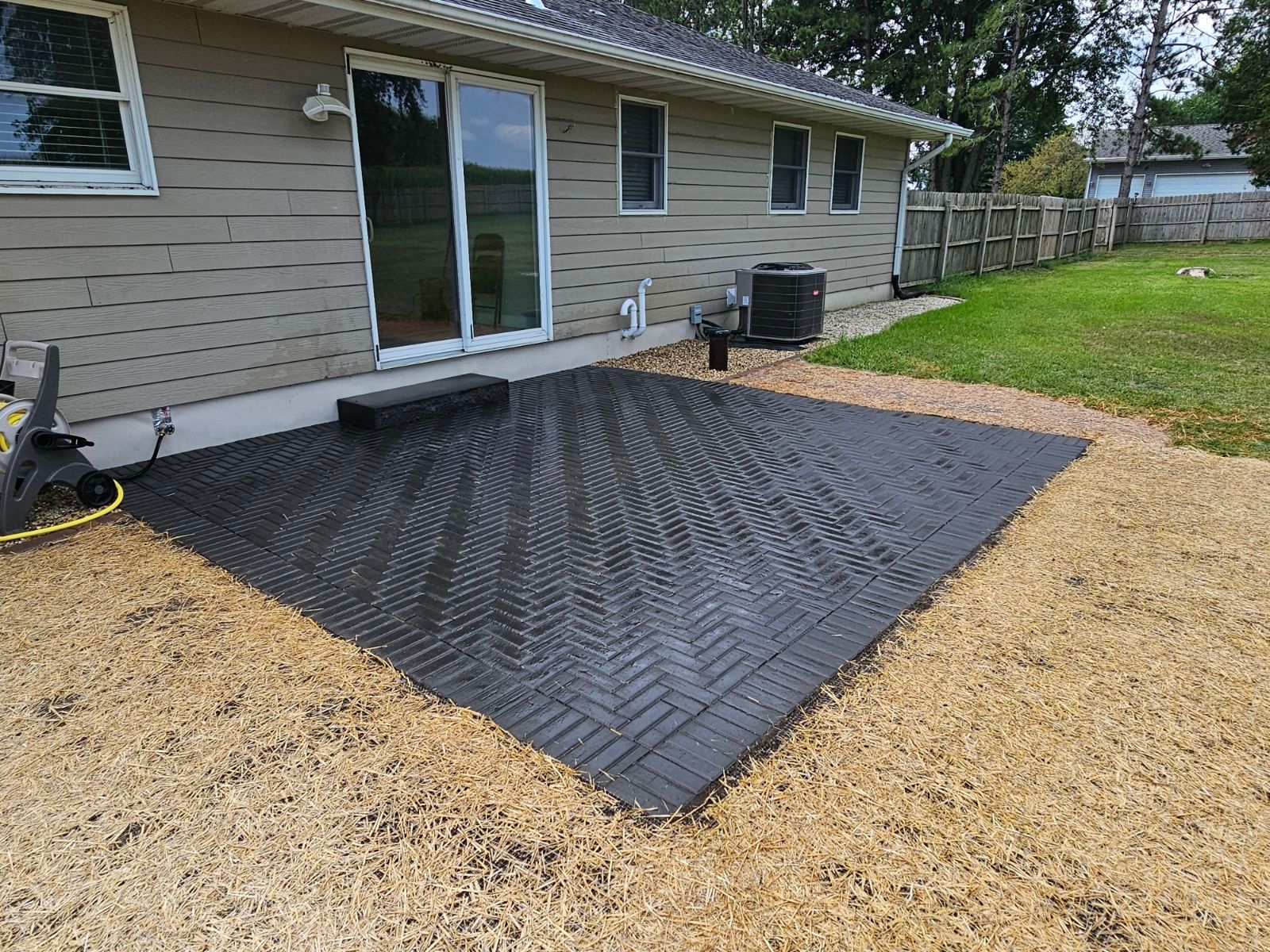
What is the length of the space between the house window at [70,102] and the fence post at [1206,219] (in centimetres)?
2612

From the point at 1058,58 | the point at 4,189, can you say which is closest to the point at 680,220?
the point at 4,189

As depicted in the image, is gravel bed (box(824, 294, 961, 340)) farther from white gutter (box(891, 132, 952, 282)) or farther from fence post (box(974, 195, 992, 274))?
fence post (box(974, 195, 992, 274))

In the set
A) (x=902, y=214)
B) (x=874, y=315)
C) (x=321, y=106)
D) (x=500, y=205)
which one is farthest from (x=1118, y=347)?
(x=321, y=106)

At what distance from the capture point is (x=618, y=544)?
331 cm

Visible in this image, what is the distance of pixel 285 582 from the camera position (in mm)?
2957

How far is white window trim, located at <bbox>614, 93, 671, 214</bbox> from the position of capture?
683 cm

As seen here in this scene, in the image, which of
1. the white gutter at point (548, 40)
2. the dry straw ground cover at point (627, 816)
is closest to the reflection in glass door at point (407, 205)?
the white gutter at point (548, 40)

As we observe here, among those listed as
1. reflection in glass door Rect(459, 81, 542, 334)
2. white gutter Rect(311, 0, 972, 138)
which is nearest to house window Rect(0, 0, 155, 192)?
white gutter Rect(311, 0, 972, 138)

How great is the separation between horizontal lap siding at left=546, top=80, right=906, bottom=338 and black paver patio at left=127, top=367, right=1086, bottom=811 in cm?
193

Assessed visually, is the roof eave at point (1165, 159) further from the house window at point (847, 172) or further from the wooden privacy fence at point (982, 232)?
the house window at point (847, 172)

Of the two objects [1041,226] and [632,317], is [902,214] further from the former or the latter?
[1041,226]

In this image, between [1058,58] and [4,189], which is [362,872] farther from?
[1058,58]

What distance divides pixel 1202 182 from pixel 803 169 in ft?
103

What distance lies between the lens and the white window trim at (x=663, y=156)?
6.83 m
